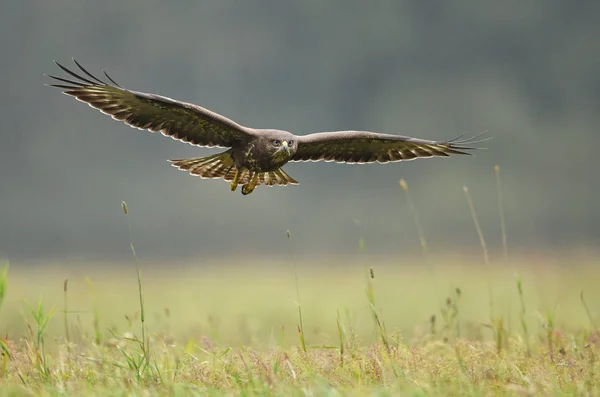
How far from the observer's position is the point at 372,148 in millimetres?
9141

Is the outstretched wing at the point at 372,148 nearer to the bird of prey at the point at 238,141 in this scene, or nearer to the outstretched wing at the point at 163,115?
the bird of prey at the point at 238,141

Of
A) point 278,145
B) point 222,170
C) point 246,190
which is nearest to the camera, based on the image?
point 278,145

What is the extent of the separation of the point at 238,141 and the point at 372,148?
172cm

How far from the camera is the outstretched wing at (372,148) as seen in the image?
8.59m

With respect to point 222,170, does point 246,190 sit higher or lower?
lower

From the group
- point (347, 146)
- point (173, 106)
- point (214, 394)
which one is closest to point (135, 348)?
point (214, 394)

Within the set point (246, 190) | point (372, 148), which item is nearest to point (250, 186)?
point (246, 190)

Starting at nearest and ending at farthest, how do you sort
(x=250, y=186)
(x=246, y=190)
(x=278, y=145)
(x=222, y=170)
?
(x=278, y=145) < (x=246, y=190) < (x=250, y=186) < (x=222, y=170)

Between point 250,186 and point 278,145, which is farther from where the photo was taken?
point 250,186

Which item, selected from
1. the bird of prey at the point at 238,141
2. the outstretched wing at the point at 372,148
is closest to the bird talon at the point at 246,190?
the bird of prey at the point at 238,141

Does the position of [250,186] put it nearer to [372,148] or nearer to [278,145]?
[278,145]

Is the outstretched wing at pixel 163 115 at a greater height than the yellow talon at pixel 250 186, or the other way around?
the outstretched wing at pixel 163 115

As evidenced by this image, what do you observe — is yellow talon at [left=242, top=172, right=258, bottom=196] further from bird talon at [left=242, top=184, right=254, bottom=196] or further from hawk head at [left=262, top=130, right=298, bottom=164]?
hawk head at [left=262, top=130, right=298, bottom=164]

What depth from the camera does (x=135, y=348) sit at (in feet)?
19.4
